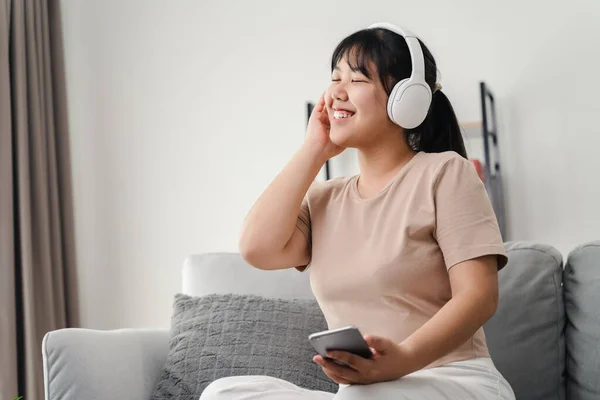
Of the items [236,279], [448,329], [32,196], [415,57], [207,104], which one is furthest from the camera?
[207,104]

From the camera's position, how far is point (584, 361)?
1.70m

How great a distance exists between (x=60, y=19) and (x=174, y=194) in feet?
3.04

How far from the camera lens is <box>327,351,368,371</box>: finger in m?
1.02

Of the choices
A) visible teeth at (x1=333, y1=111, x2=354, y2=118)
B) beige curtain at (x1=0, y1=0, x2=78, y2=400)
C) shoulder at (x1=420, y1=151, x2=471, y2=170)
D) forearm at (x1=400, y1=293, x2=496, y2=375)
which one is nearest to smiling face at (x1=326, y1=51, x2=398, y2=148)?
visible teeth at (x1=333, y1=111, x2=354, y2=118)

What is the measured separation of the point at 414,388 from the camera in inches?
41.3

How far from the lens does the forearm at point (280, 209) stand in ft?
4.74

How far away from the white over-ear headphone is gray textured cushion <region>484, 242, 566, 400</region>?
1.94ft

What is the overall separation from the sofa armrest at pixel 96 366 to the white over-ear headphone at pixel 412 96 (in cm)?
86

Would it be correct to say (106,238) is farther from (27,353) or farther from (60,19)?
(60,19)

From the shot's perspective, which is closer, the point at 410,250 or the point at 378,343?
the point at 378,343

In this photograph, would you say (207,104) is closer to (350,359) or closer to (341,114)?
(341,114)

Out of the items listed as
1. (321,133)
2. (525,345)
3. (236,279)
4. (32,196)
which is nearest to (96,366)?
(236,279)

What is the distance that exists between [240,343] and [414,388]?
0.81 m

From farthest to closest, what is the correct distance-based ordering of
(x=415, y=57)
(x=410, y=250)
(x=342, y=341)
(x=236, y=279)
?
(x=236, y=279) → (x=415, y=57) → (x=410, y=250) → (x=342, y=341)
